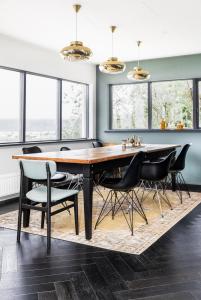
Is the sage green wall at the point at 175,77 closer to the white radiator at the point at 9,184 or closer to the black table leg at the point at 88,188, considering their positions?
the white radiator at the point at 9,184

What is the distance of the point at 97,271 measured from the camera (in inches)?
107

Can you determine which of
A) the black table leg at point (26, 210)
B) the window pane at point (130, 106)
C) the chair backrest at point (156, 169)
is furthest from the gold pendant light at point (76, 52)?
the window pane at point (130, 106)

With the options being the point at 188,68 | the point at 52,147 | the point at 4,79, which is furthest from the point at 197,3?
the point at 52,147

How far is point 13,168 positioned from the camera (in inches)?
211

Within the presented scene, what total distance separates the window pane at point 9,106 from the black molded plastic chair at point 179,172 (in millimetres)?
2675

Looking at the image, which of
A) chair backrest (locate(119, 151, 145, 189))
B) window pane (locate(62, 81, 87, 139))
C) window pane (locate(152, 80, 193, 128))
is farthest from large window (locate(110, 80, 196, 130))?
chair backrest (locate(119, 151, 145, 189))

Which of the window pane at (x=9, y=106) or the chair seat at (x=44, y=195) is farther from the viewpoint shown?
the window pane at (x=9, y=106)

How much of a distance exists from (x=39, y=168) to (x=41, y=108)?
3.10 meters

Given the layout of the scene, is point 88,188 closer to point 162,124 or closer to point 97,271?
point 97,271

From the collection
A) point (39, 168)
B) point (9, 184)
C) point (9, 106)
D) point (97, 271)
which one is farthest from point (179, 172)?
point (97, 271)

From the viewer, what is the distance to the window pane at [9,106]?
17.3 feet

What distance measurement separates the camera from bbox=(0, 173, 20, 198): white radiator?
16.6 ft

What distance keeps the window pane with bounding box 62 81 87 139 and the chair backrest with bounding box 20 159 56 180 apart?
11.2 feet

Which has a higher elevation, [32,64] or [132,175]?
[32,64]
